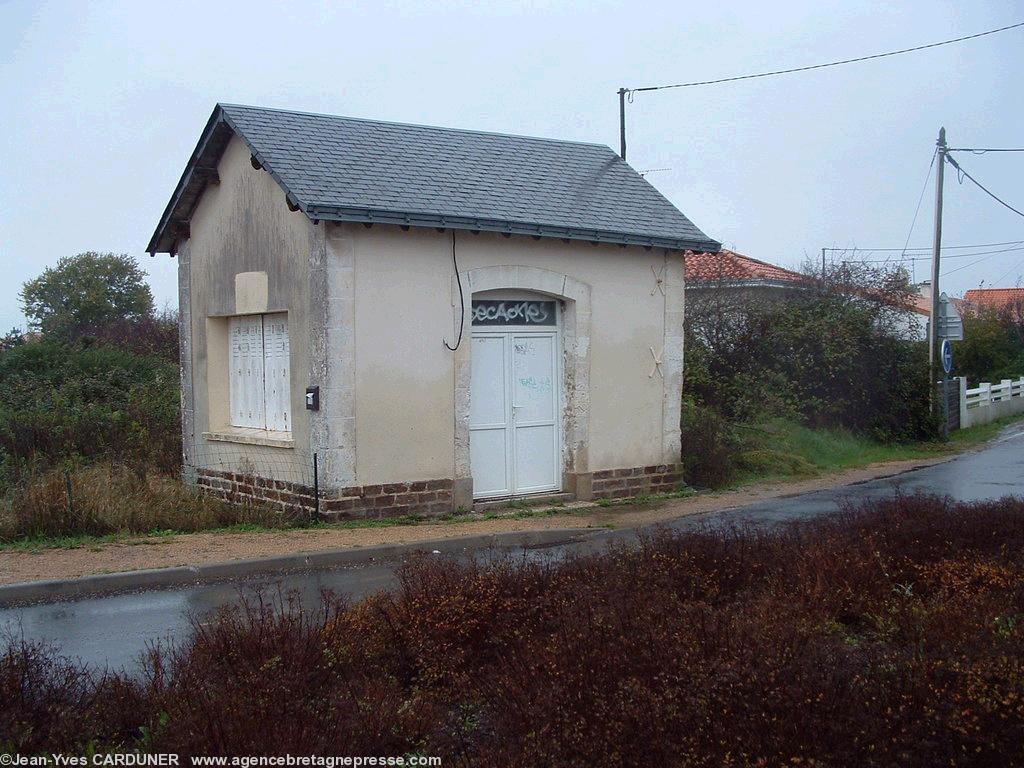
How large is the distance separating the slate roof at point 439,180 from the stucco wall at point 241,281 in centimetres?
39

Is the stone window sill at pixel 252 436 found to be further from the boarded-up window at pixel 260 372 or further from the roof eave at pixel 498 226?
the roof eave at pixel 498 226

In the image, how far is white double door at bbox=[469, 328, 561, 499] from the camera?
1292 centimetres

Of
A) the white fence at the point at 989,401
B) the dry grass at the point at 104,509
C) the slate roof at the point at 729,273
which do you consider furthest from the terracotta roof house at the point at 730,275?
the dry grass at the point at 104,509

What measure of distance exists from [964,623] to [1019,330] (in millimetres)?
38004

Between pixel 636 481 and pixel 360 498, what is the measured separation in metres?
4.13

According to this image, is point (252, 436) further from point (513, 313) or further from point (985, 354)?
point (985, 354)

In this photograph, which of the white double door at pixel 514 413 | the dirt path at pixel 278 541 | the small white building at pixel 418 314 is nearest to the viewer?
the dirt path at pixel 278 541

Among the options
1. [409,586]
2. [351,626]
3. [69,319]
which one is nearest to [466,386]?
[409,586]

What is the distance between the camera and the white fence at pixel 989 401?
26578 mm

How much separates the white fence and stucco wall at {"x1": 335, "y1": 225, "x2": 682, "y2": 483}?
51.5ft

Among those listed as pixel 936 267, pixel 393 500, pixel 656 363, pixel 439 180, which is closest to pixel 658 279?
pixel 656 363

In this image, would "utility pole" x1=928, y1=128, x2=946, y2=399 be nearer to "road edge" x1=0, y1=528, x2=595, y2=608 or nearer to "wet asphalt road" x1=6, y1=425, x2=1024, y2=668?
"wet asphalt road" x1=6, y1=425, x2=1024, y2=668

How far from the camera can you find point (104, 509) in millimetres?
10812

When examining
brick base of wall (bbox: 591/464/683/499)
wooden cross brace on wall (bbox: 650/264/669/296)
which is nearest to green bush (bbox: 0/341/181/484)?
brick base of wall (bbox: 591/464/683/499)
